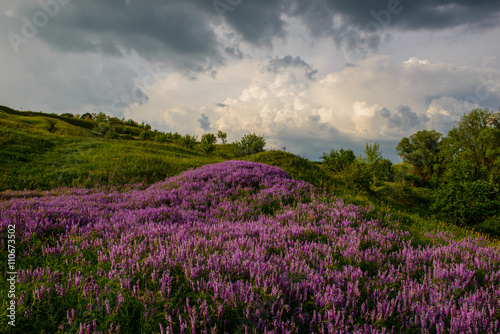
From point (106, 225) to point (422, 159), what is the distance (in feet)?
213

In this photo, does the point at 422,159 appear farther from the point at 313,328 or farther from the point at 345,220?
the point at 313,328

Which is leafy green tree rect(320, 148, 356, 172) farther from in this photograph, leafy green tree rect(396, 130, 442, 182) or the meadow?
leafy green tree rect(396, 130, 442, 182)

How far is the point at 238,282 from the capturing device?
2.90 m

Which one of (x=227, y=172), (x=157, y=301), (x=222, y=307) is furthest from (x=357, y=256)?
(x=227, y=172)

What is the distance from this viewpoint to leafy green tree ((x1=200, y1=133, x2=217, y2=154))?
41.8 m

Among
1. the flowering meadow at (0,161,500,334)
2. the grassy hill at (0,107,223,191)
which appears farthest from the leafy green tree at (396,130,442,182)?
the flowering meadow at (0,161,500,334)

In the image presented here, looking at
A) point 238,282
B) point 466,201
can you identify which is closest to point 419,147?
point 466,201

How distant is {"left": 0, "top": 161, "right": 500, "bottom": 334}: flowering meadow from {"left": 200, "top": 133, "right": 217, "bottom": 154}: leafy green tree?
36.1 metres

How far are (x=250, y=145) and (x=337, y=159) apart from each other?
→ 55.1ft

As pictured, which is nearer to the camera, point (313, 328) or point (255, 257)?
point (313, 328)

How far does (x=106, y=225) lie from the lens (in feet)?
17.9

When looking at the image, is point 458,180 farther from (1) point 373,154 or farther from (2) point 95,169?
(2) point 95,169

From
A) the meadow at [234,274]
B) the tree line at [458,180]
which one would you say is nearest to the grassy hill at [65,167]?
the meadow at [234,274]

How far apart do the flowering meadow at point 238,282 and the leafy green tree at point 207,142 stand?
1419 inches
